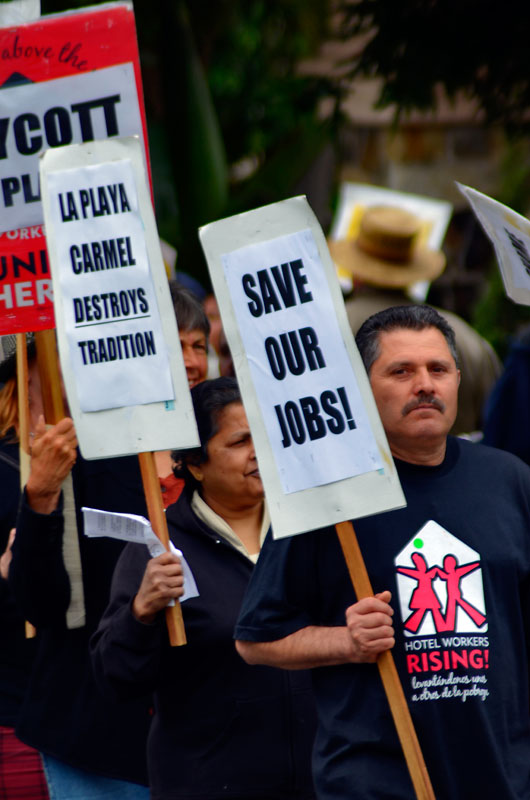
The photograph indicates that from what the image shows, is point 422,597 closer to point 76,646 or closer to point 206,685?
point 206,685

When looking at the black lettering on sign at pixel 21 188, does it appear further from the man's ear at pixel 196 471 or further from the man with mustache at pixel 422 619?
the man with mustache at pixel 422 619

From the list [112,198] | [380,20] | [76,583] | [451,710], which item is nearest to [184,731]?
[76,583]

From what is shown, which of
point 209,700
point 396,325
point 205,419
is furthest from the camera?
point 205,419

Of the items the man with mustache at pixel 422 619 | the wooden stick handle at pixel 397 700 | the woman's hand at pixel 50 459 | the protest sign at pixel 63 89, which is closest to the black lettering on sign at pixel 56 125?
the protest sign at pixel 63 89

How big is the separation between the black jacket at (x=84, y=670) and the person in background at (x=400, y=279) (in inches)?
83.0

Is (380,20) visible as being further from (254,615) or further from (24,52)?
(254,615)

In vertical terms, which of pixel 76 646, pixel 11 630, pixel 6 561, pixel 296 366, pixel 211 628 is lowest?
pixel 11 630

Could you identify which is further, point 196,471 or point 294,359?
point 196,471

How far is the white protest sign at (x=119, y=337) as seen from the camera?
10.6ft

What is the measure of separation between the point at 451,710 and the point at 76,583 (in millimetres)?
1299

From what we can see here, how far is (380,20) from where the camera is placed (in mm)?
5508

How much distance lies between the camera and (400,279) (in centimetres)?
602

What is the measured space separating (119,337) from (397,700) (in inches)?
44.9

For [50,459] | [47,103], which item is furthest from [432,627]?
[47,103]
